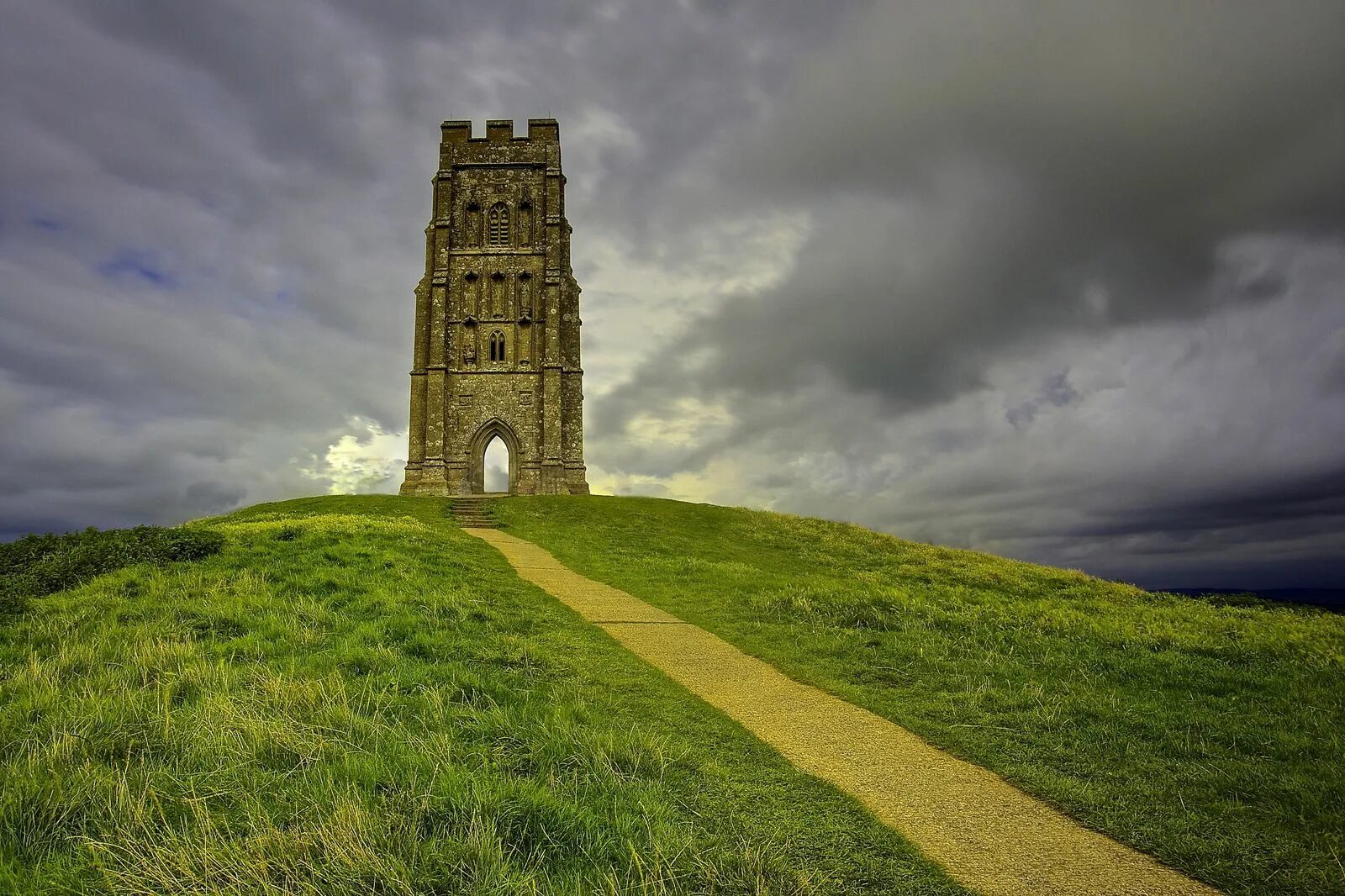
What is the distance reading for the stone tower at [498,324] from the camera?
4556 cm

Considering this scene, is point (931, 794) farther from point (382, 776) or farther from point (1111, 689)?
point (1111, 689)

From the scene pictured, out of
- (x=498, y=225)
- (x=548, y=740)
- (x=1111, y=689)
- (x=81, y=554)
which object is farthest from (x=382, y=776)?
(x=498, y=225)

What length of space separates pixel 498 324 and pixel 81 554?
117 feet

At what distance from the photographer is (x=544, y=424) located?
45844 mm

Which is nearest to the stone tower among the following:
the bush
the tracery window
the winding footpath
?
the tracery window

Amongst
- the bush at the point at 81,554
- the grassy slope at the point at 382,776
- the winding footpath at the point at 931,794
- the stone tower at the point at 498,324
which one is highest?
the stone tower at the point at 498,324

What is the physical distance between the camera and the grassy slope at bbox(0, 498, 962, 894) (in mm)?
3984

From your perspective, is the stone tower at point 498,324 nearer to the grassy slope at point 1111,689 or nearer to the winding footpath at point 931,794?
the grassy slope at point 1111,689

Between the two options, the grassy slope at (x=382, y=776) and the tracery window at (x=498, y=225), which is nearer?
the grassy slope at (x=382, y=776)

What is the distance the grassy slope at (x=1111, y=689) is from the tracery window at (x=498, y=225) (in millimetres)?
35138

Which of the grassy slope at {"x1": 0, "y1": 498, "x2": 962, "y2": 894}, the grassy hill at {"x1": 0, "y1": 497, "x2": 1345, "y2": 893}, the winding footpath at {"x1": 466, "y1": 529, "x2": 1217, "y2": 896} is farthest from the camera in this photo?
the winding footpath at {"x1": 466, "y1": 529, "x2": 1217, "y2": 896}

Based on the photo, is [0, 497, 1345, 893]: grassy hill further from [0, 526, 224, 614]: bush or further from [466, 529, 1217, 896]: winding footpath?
[0, 526, 224, 614]: bush

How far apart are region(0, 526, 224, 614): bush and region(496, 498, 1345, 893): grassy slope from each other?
30.9ft

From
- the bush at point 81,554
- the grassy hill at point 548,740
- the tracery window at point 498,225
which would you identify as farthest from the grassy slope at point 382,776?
the tracery window at point 498,225
